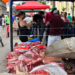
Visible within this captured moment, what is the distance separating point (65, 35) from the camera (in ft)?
28.0

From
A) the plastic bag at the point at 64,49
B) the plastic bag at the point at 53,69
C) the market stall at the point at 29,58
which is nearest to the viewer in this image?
the plastic bag at the point at 53,69

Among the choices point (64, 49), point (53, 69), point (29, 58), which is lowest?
point (29, 58)

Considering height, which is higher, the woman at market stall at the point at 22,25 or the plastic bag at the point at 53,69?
the woman at market stall at the point at 22,25

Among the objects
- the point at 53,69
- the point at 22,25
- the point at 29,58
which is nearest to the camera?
the point at 53,69

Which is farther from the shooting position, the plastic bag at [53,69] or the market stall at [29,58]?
the market stall at [29,58]

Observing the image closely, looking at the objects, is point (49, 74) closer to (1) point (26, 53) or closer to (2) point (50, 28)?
(1) point (26, 53)

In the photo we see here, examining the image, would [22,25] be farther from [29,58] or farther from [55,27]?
[29,58]

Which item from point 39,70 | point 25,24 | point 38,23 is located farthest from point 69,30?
point 39,70

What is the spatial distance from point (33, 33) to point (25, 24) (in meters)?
1.69

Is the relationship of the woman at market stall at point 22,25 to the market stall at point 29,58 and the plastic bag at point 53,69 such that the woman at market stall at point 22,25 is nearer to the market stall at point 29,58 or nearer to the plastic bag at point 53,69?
the market stall at point 29,58

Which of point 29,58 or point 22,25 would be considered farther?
point 22,25

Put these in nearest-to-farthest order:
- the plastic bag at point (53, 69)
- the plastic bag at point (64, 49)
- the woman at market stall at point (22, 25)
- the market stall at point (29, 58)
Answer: the plastic bag at point (53, 69) → the plastic bag at point (64, 49) → the market stall at point (29, 58) → the woman at market stall at point (22, 25)

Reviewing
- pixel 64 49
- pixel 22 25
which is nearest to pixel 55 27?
pixel 22 25

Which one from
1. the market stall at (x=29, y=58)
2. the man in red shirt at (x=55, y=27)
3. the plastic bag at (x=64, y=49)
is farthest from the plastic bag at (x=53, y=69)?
the man in red shirt at (x=55, y=27)
